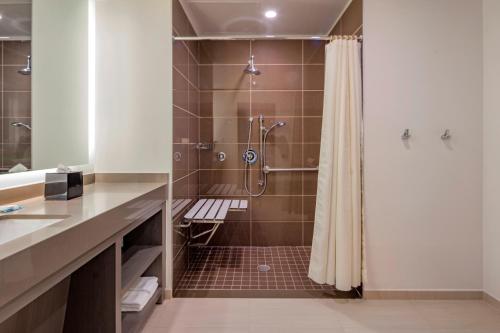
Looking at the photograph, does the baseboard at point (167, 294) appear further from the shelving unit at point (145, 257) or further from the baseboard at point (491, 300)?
the baseboard at point (491, 300)

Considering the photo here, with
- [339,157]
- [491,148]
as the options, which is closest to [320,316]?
[339,157]

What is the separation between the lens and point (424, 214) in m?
2.17

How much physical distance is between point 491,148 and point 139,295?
8.71ft

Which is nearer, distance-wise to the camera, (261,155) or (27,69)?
(27,69)

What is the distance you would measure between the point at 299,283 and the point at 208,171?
5.08 ft

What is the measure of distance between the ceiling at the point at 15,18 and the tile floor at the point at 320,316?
184 cm

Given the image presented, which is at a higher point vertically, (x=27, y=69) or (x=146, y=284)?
(x=27, y=69)

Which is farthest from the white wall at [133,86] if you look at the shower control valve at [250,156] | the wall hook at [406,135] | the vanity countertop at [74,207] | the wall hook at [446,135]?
the wall hook at [446,135]

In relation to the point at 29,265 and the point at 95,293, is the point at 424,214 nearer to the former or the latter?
the point at 95,293

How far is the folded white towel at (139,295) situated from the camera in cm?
175

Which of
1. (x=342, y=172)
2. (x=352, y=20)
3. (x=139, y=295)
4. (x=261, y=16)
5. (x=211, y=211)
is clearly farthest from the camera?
(x=261, y=16)

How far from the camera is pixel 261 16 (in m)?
2.79

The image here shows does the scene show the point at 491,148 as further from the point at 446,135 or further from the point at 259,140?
the point at 259,140

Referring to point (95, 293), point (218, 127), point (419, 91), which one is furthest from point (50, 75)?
point (419, 91)
